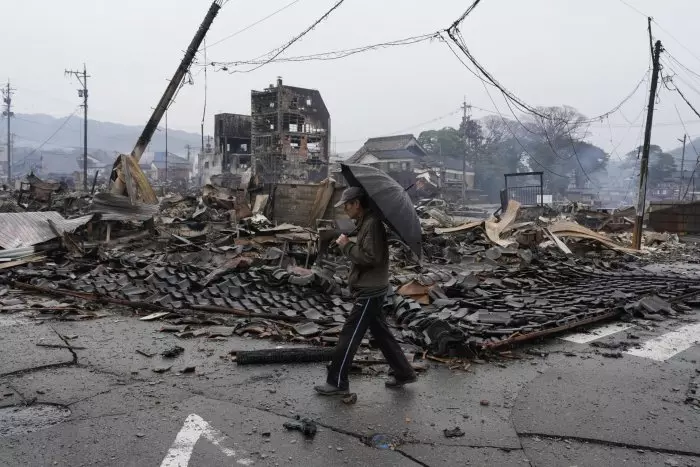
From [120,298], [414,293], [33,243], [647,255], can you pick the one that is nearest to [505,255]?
[414,293]

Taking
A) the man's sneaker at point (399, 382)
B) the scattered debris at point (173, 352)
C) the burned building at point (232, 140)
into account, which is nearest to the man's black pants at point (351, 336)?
the man's sneaker at point (399, 382)

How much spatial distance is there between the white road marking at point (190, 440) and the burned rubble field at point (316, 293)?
6.85 feet

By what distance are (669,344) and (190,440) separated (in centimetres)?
552

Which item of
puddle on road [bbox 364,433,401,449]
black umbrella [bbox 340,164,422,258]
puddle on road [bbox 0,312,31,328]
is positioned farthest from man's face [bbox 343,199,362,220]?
puddle on road [bbox 0,312,31,328]

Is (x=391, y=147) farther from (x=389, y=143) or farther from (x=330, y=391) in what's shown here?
(x=330, y=391)

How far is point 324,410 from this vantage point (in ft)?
12.6

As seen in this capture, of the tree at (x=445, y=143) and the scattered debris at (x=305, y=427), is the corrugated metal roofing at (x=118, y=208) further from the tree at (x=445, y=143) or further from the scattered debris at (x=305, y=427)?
the tree at (x=445, y=143)

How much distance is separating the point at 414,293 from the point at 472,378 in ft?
10.4

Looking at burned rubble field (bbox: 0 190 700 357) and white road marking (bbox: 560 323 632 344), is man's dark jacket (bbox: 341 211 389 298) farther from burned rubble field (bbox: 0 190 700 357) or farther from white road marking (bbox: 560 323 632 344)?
white road marking (bbox: 560 323 632 344)

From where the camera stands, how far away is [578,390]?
4.43 metres

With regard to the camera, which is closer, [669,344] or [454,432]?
[454,432]

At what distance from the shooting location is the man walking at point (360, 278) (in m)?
3.92

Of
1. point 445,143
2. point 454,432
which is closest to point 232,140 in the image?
point 445,143

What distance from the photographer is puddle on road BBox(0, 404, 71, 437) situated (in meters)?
3.43
